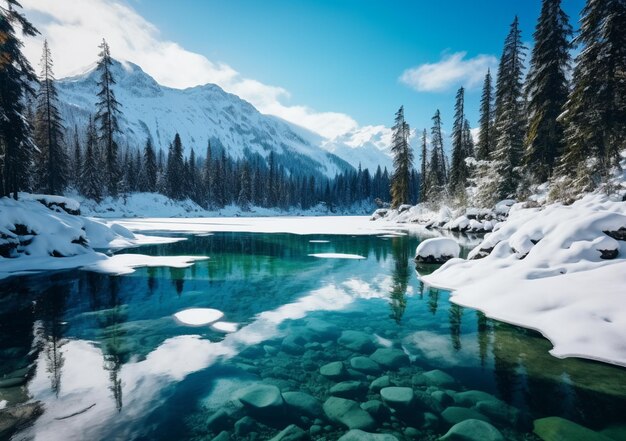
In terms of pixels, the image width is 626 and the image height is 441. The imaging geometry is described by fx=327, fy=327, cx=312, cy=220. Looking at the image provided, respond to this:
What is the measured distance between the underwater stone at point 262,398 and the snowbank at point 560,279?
16.6 feet

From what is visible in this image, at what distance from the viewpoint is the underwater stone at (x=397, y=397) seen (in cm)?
449

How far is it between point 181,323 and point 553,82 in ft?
92.2

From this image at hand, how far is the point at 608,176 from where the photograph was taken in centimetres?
1460

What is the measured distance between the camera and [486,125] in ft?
121

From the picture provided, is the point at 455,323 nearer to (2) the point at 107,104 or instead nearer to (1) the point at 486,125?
(1) the point at 486,125

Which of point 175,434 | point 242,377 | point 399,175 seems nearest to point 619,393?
point 242,377

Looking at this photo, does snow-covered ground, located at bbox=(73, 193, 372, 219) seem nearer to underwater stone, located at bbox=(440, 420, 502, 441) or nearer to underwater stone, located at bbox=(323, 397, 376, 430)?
underwater stone, located at bbox=(323, 397, 376, 430)

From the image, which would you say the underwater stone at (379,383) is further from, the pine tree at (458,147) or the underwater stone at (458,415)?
the pine tree at (458,147)

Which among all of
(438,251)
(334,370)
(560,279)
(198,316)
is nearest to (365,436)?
(334,370)

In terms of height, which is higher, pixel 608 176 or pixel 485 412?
pixel 608 176

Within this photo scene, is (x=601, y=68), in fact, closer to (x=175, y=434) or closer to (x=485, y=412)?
(x=485, y=412)

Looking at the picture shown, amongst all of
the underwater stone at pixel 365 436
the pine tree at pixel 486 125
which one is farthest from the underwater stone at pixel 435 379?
the pine tree at pixel 486 125

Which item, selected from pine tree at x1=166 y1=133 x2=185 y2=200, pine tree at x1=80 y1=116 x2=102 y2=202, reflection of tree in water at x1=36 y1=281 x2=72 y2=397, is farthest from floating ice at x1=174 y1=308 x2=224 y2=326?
pine tree at x1=166 y1=133 x2=185 y2=200

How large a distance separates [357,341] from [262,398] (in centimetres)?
266
